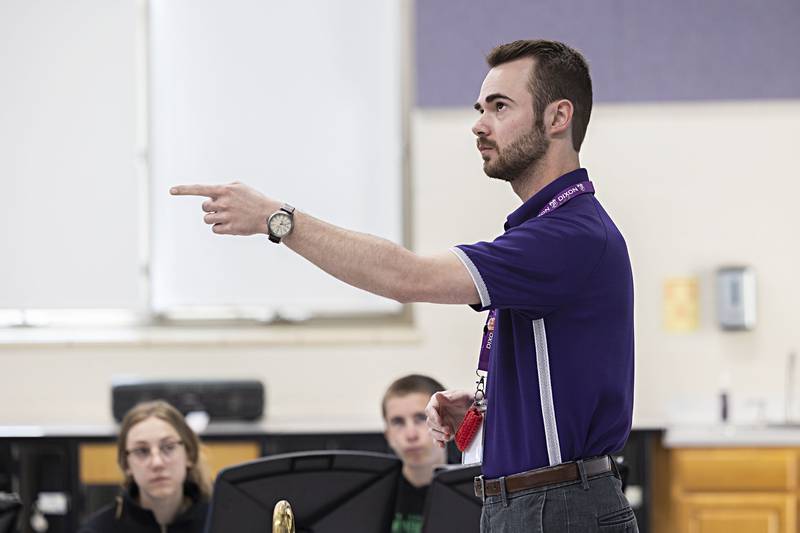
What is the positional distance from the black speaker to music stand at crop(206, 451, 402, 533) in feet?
8.51

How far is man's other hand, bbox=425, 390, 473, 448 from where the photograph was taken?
2.01m

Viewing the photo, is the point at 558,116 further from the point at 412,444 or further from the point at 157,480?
the point at 157,480

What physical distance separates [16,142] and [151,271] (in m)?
0.89

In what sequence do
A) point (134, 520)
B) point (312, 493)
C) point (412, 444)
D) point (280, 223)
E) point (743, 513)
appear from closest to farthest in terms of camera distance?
1. point (280, 223)
2. point (312, 493)
3. point (134, 520)
4. point (412, 444)
5. point (743, 513)

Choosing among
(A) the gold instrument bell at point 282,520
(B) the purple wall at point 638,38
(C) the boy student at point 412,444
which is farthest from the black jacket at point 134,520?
(B) the purple wall at point 638,38

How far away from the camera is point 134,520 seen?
3.12 m

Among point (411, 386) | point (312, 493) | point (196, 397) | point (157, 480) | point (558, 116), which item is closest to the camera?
point (558, 116)

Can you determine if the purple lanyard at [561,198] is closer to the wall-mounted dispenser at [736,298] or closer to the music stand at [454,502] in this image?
the music stand at [454,502]

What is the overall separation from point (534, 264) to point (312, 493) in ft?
3.02

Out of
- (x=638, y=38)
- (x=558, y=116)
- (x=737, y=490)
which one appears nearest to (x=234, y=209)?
(x=558, y=116)

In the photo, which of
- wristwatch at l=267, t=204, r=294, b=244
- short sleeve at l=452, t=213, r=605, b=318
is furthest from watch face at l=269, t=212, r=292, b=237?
short sleeve at l=452, t=213, r=605, b=318

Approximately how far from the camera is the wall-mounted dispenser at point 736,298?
518 centimetres

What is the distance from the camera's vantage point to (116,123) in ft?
17.6

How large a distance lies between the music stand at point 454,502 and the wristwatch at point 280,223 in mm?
940
